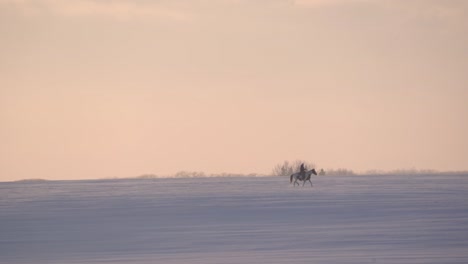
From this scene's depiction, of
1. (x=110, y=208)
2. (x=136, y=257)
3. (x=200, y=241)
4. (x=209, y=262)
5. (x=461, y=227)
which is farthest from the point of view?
(x=110, y=208)

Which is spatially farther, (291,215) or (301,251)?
(291,215)

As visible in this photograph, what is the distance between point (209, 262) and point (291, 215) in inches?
529

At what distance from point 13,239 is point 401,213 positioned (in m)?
13.2

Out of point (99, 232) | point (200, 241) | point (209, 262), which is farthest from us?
point (99, 232)

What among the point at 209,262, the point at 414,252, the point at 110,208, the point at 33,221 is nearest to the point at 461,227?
the point at 414,252

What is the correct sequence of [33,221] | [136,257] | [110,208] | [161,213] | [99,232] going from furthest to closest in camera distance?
[110,208]
[161,213]
[33,221]
[99,232]
[136,257]

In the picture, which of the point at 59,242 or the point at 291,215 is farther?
the point at 291,215

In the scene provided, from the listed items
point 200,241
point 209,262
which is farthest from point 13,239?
point 209,262

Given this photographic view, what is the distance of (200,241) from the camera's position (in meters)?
22.8

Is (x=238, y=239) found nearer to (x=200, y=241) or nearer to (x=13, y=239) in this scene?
(x=200, y=241)

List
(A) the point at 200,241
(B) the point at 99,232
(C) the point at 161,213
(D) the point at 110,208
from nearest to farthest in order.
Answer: (A) the point at 200,241 < (B) the point at 99,232 < (C) the point at 161,213 < (D) the point at 110,208

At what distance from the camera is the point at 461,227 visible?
24828 mm

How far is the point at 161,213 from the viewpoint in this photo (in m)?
34.6

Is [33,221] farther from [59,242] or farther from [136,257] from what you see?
[136,257]
